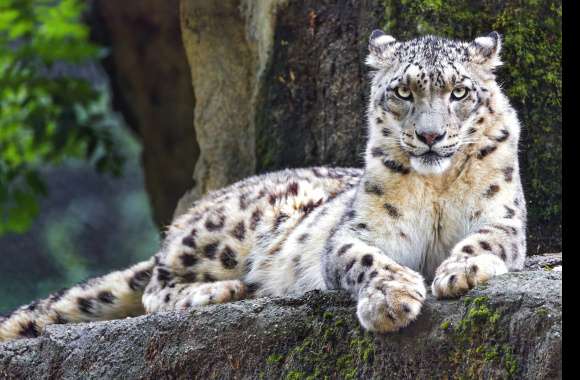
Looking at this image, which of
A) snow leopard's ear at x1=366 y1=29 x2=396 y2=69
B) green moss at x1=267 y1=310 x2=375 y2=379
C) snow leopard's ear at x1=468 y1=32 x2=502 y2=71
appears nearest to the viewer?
green moss at x1=267 y1=310 x2=375 y2=379

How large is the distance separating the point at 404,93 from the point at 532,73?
5.22 feet

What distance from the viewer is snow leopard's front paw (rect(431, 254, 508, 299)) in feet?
12.6

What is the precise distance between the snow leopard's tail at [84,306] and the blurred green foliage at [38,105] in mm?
2827

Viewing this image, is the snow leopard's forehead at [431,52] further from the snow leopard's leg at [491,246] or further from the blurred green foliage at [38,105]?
the blurred green foliage at [38,105]

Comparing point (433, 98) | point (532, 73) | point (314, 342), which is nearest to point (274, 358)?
point (314, 342)

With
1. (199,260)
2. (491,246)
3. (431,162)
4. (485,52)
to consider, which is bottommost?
(199,260)

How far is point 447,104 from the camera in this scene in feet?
14.5

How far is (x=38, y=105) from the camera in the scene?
8.88m

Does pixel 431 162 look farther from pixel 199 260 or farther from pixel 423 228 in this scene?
pixel 199 260

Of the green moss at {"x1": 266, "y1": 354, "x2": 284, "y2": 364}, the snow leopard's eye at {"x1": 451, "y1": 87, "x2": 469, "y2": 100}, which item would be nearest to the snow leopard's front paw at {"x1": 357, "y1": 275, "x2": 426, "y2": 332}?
the green moss at {"x1": 266, "y1": 354, "x2": 284, "y2": 364}

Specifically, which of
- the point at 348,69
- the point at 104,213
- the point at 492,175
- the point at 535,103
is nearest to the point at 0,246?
the point at 104,213

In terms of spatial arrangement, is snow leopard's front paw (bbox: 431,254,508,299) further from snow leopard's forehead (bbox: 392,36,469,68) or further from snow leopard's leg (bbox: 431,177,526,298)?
snow leopard's forehead (bbox: 392,36,469,68)

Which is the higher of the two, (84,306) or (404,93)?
(404,93)

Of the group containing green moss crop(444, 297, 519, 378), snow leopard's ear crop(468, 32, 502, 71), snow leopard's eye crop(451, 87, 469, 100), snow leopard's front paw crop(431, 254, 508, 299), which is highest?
snow leopard's ear crop(468, 32, 502, 71)
